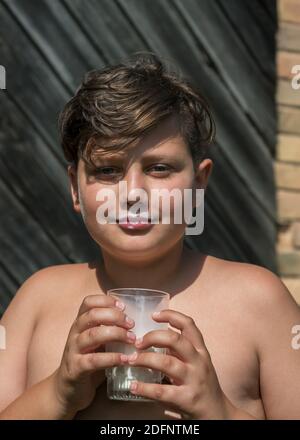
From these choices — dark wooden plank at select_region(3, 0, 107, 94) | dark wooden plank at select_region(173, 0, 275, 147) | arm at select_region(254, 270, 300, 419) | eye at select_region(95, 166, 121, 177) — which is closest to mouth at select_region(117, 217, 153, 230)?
eye at select_region(95, 166, 121, 177)

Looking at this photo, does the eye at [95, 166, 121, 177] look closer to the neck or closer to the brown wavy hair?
the brown wavy hair

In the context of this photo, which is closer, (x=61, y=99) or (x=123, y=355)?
(x=123, y=355)

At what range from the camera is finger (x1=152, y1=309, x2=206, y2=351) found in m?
2.01

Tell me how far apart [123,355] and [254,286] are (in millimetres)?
505

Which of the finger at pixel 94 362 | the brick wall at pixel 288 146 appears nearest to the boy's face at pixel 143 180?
the finger at pixel 94 362

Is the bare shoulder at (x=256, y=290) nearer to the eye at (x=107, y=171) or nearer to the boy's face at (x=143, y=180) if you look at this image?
the boy's face at (x=143, y=180)

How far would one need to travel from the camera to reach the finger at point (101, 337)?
1997 mm

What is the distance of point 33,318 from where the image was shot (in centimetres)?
251

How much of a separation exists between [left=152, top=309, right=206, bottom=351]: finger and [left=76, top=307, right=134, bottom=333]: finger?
0.07 m

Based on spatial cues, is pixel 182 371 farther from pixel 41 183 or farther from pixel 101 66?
pixel 101 66
